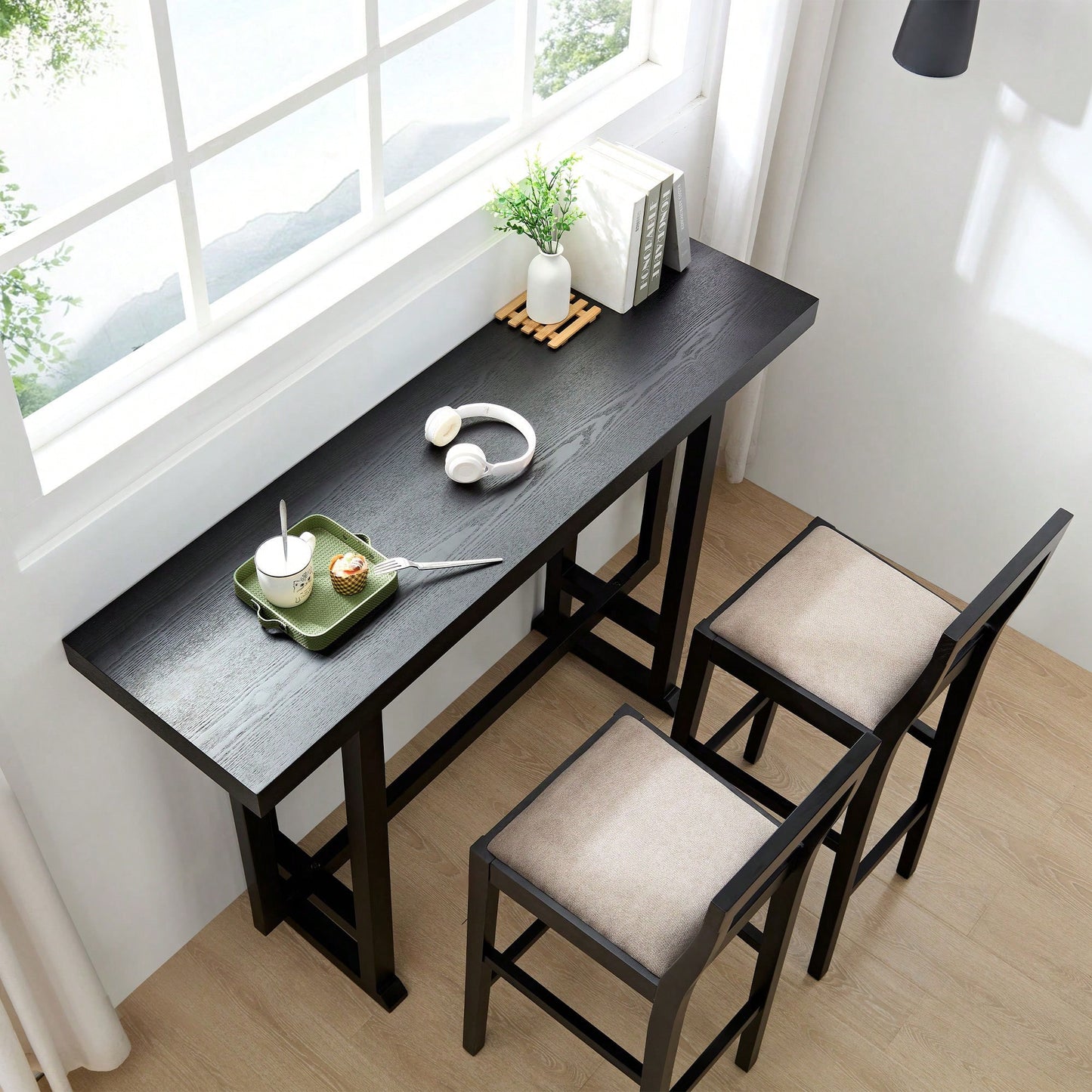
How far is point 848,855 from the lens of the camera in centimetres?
227

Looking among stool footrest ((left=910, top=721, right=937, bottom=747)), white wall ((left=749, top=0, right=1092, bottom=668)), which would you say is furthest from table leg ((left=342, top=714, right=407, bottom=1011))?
white wall ((left=749, top=0, right=1092, bottom=668))

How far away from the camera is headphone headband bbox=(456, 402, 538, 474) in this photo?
2039 mm

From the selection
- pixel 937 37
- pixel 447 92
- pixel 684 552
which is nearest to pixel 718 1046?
pixel 684 552

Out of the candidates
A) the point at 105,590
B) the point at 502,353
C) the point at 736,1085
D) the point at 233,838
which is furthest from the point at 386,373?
the point at 736,1085

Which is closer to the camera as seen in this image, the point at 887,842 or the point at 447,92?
the point at 447,92

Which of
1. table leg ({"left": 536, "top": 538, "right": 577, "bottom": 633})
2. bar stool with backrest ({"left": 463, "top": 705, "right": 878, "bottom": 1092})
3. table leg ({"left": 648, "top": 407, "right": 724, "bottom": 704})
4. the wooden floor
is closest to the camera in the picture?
bar stool with backrest ({"left": 463, "top": 705, "right": 878, "bottom": 1092})

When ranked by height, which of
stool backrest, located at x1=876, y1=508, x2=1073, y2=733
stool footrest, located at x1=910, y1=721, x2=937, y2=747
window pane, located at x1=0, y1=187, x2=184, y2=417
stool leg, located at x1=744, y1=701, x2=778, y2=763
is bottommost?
stool leg, located at x1=744, y1=701, x2=778, y2=763

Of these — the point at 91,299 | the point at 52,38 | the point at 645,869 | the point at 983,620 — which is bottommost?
the point at 645,869

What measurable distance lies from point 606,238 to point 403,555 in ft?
2.32

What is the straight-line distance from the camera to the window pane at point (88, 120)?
5.05 ft

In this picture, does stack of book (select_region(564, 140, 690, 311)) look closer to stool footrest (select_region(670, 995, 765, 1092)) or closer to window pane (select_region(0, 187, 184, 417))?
window pane (select_region(0, 187, 184, 417))

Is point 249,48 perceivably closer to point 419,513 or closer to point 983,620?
point 419,513

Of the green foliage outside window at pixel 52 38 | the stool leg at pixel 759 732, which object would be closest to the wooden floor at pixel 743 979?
the stool leg at pixel 759 732

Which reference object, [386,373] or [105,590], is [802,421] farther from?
[105,590]
